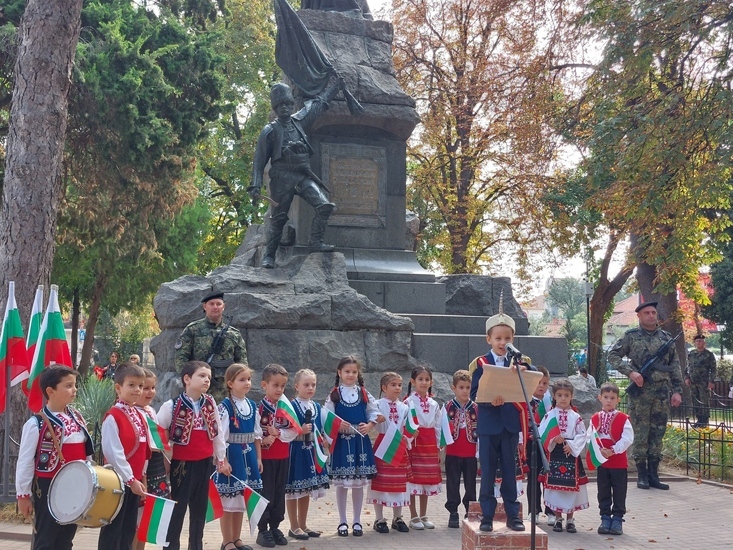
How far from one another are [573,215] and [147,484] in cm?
2227

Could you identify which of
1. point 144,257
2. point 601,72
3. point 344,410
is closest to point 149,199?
point 144,257

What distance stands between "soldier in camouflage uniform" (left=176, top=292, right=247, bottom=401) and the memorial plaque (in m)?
4.94

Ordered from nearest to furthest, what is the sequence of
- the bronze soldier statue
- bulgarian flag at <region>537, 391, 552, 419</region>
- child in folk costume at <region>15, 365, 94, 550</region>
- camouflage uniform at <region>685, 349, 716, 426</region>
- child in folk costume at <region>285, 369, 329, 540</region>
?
child in folk costume at <region>15, 365, 94, 550</region> < child in folk costume at <region>285, 369, 329, 540</region> < bulgarian flag at <region>537, 391, 552, 419</region> < the bronze soldier statue < camouflage uniform at <region>685, 349, 716, 426</region>

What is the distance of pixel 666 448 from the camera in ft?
44.5

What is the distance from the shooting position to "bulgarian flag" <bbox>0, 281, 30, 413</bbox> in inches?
337

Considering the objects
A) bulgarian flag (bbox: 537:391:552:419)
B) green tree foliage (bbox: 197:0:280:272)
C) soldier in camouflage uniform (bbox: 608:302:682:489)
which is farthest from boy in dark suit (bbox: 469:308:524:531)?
green tree foliage (bbox: 197:0:280:272)

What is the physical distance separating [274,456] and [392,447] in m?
1.23

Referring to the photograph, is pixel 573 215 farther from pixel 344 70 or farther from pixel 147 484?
pixel 147 484

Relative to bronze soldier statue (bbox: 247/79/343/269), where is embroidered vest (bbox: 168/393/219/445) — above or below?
below

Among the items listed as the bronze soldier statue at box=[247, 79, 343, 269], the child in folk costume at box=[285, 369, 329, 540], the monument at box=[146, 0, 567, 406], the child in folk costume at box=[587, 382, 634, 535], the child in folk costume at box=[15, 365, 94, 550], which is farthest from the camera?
the bronze soldier statue at box=[247, 79, 343, 269]

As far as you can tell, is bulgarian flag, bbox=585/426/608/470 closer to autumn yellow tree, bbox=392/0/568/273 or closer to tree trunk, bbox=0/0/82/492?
tree trunk, bbox=0/0/82/492

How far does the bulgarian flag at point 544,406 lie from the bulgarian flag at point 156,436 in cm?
408

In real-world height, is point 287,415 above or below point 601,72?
below

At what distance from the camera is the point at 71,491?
533cm
